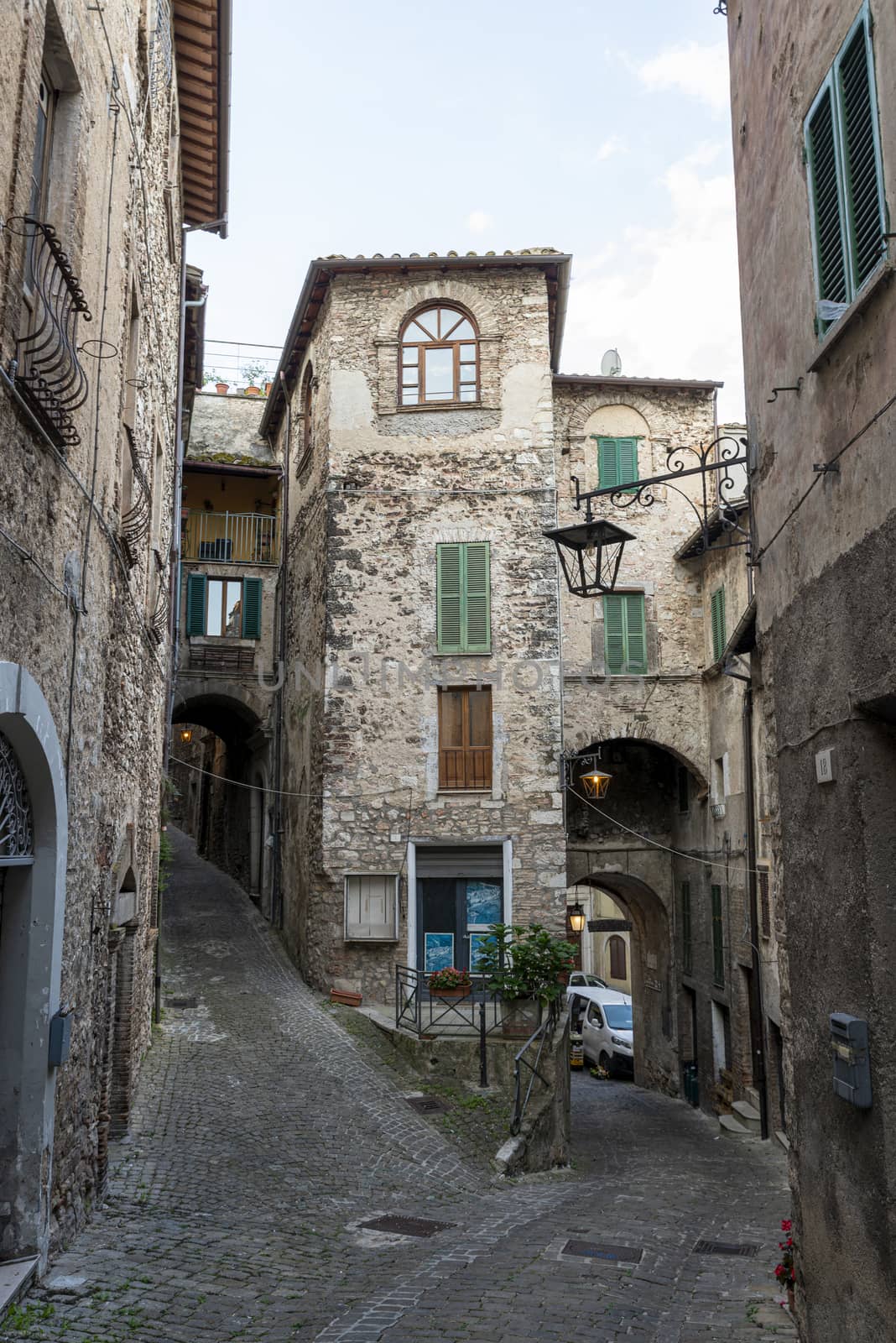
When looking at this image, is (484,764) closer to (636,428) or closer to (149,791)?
(149,791)

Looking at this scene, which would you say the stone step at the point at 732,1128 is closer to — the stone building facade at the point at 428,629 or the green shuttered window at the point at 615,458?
the stone building facade at the point at 428,629

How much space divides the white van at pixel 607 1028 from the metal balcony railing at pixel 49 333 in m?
19.3

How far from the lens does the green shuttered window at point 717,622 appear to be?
1853 centimetres

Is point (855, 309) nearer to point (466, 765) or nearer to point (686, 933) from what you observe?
point (466, 765)

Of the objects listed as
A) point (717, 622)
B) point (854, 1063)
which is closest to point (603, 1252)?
point (854, 1063)

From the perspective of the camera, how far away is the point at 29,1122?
243 inches

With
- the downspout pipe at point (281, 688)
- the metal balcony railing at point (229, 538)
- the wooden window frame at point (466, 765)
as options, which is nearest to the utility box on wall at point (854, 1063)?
the wooden window frame at point (466, 765)

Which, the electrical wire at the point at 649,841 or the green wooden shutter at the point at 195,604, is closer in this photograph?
the electrical wire at the point at 649,841

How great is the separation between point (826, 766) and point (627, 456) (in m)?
16.4

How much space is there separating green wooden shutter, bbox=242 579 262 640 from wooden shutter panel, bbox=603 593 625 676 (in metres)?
7.03

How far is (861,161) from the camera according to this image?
4.48 meters

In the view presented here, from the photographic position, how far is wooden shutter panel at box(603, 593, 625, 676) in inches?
779

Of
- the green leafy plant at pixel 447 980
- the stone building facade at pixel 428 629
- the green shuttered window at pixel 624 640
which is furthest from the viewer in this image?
the green shuttered window at pixel 624 640

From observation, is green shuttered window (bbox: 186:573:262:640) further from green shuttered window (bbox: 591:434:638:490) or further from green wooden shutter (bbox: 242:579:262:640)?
green shuttered window (bbox: 591:434:638:490)
